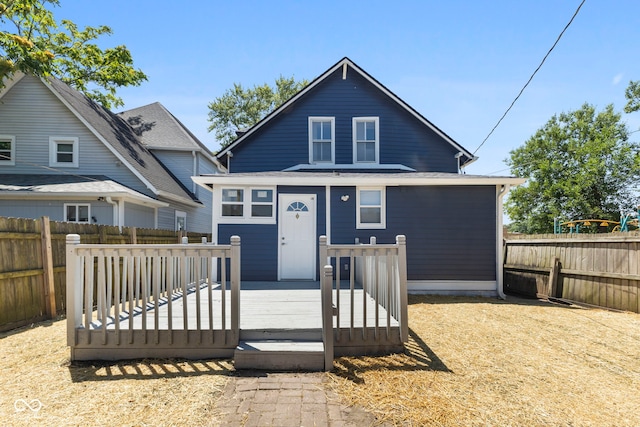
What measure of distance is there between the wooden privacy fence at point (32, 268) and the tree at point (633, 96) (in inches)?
1265

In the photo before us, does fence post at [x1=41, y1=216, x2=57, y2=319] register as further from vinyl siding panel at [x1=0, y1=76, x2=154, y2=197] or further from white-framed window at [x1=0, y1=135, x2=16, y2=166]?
white-framed window at [x1=0, y1=135, x2=16, y2=166]

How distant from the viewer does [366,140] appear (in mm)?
11141

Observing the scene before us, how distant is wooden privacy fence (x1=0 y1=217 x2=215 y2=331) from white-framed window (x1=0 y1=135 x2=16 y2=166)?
27.8ft

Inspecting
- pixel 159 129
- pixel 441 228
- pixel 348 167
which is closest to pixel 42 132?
pixel 159 129

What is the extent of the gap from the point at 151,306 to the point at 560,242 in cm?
958

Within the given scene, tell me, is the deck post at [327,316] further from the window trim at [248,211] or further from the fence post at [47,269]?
the fence post at [47,269]

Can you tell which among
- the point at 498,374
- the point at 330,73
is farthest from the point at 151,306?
the point at 330,73

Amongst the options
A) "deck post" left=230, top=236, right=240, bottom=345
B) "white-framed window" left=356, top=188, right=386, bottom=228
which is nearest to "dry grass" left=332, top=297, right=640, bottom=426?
"deck post" left=230, top=236, right=240, bottom=345

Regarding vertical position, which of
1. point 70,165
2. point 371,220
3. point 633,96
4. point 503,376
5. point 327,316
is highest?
point 633,96

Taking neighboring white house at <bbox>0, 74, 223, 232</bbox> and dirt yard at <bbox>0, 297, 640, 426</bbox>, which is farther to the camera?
neighboring white house at <bbox>0, 74, 223, 232</bbox>

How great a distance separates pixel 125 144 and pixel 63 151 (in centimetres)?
202

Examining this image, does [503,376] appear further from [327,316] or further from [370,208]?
[370,208]

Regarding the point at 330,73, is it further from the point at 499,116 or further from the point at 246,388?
the point at 246,388

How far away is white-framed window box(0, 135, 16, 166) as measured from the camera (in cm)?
1212
